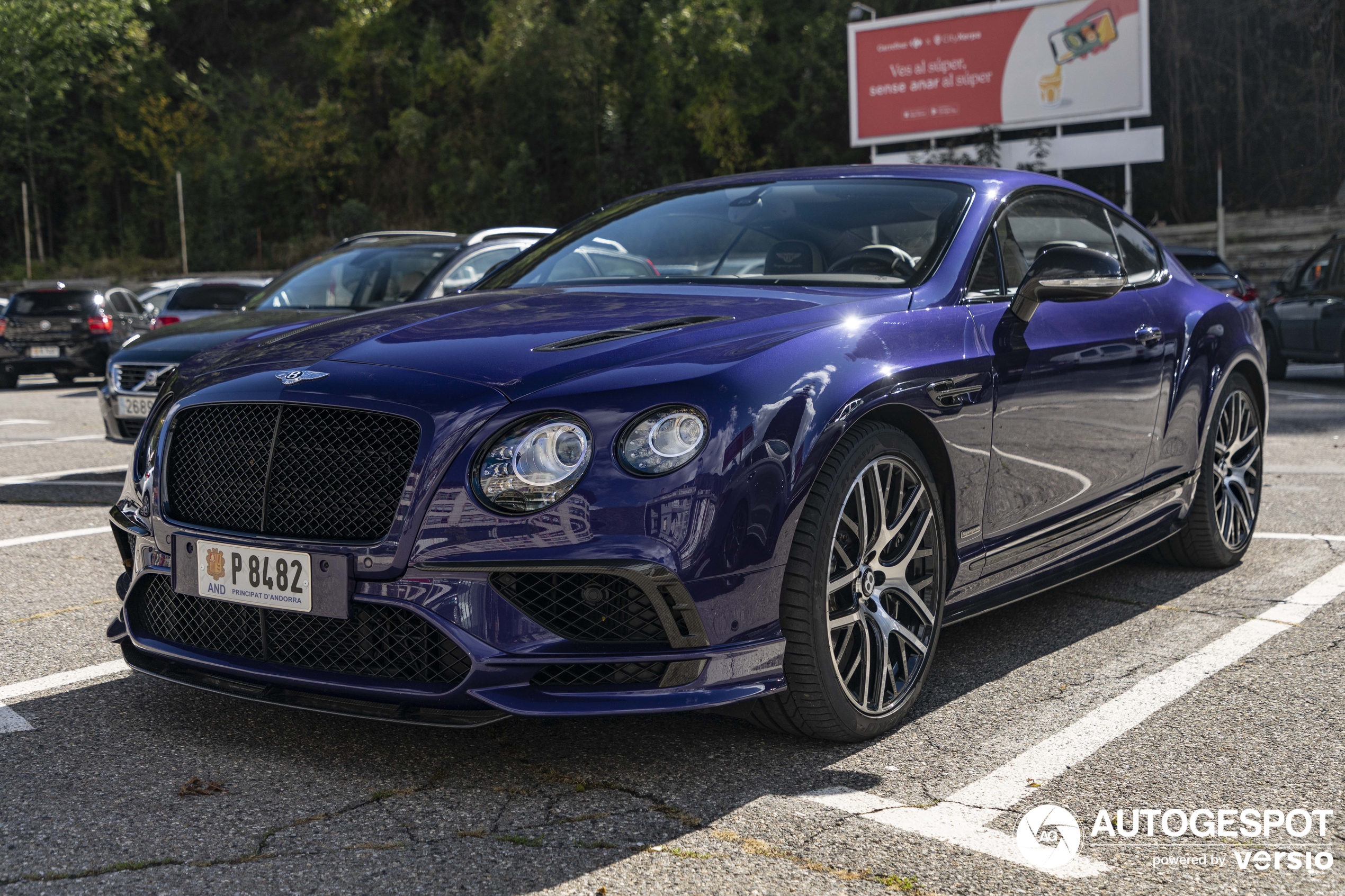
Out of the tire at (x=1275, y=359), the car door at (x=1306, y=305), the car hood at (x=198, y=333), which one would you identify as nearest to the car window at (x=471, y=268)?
the car hood at (x=198, y=333)

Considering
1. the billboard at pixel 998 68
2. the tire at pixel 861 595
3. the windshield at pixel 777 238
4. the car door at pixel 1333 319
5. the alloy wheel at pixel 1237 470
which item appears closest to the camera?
the tire at pixel 861 595

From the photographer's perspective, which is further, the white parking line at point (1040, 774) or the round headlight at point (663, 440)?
the round headlight at point (663, 440)

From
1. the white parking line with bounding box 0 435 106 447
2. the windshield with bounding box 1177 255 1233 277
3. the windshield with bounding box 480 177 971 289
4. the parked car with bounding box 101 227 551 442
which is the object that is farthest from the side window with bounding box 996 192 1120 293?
the windshield with bounding box 1177 255 1233 277

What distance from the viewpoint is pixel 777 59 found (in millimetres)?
39625

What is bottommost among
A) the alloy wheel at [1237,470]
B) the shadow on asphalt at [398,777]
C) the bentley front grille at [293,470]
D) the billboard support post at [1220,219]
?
the shadow on asphalt at [398,777]

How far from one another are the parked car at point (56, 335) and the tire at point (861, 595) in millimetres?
16563

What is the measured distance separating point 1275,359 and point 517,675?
1465cm

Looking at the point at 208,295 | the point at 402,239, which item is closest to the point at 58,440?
the point at 402,239

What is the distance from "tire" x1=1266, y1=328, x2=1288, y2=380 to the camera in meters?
15.1

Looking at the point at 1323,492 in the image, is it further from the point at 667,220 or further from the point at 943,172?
the point at 667,220

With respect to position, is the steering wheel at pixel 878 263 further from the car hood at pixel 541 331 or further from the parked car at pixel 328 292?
the parked car at pixel 328 292

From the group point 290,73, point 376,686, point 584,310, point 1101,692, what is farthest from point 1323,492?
point 290,73

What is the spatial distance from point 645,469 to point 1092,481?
2.02m

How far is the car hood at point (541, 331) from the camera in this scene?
298 centimetres
